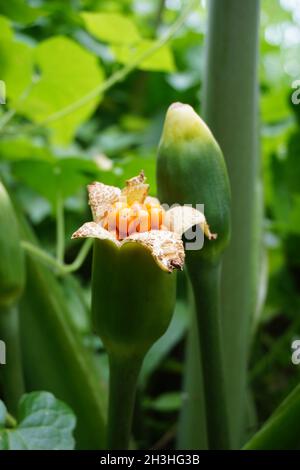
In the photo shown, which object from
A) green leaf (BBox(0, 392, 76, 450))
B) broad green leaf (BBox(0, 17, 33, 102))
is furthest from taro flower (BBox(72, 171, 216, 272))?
broad green leaf (BBox(0, 17, 33, 102))

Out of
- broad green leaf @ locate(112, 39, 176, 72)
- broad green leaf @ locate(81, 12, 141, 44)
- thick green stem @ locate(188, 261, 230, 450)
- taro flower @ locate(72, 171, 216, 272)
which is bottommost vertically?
thick green stem @ locate(188, 261, 230, 450)

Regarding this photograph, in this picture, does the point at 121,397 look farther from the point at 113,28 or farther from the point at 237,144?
the point at 113,28

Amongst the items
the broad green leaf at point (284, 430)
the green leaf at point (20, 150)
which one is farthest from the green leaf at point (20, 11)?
the broad green leaf at point (284, 430)

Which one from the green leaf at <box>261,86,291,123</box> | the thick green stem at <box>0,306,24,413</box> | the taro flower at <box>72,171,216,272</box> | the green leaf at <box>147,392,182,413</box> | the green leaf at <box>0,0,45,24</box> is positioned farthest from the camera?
the green leaf at <box>261,86,291,123</box>

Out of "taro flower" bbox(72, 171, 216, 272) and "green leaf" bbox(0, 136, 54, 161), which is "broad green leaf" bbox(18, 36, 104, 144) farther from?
"taro flower" bbox(72, 171, 216, 272)

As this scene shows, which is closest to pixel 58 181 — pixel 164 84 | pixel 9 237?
pixel 9 237

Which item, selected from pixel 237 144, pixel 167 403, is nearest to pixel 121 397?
pixel 237 144

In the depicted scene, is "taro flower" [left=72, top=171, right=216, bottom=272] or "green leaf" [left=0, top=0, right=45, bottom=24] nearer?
"taro flower" [left=72, top=171, right=216, bottom=272]

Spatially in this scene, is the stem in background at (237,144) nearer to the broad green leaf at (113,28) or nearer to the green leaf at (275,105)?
the broad green leaf at (113,28)
